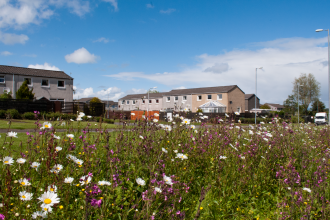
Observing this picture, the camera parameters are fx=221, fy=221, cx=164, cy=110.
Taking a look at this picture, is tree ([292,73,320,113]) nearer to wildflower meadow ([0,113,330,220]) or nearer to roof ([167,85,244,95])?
roof ([167,85,244,95])

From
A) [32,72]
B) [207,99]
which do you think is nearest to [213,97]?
[207,99]

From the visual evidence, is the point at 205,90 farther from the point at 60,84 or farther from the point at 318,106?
the point at 318,106

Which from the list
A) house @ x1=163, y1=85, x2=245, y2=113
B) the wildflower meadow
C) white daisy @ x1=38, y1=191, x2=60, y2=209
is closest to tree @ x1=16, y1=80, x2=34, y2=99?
the wildflower meadow

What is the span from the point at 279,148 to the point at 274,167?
48cm

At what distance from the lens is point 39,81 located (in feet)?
104

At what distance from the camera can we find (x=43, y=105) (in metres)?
22.1

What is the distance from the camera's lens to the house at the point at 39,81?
29.4m

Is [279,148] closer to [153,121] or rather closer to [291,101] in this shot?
[153,121]

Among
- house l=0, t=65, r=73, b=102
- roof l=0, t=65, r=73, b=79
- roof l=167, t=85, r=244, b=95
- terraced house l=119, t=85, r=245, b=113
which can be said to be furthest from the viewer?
roof l=167, t=85, r=244, b=95

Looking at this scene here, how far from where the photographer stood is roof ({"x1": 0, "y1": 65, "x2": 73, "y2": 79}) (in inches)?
1176

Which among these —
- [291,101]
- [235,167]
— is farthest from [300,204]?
[291,101]

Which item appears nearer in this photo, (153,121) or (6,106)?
(153,121)

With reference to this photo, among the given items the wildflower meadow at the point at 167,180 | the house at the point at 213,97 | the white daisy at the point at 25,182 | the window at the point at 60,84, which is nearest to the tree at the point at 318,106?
the house at the point at 213,97

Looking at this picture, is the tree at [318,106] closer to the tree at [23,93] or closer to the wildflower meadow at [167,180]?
the tree at [23,93]
